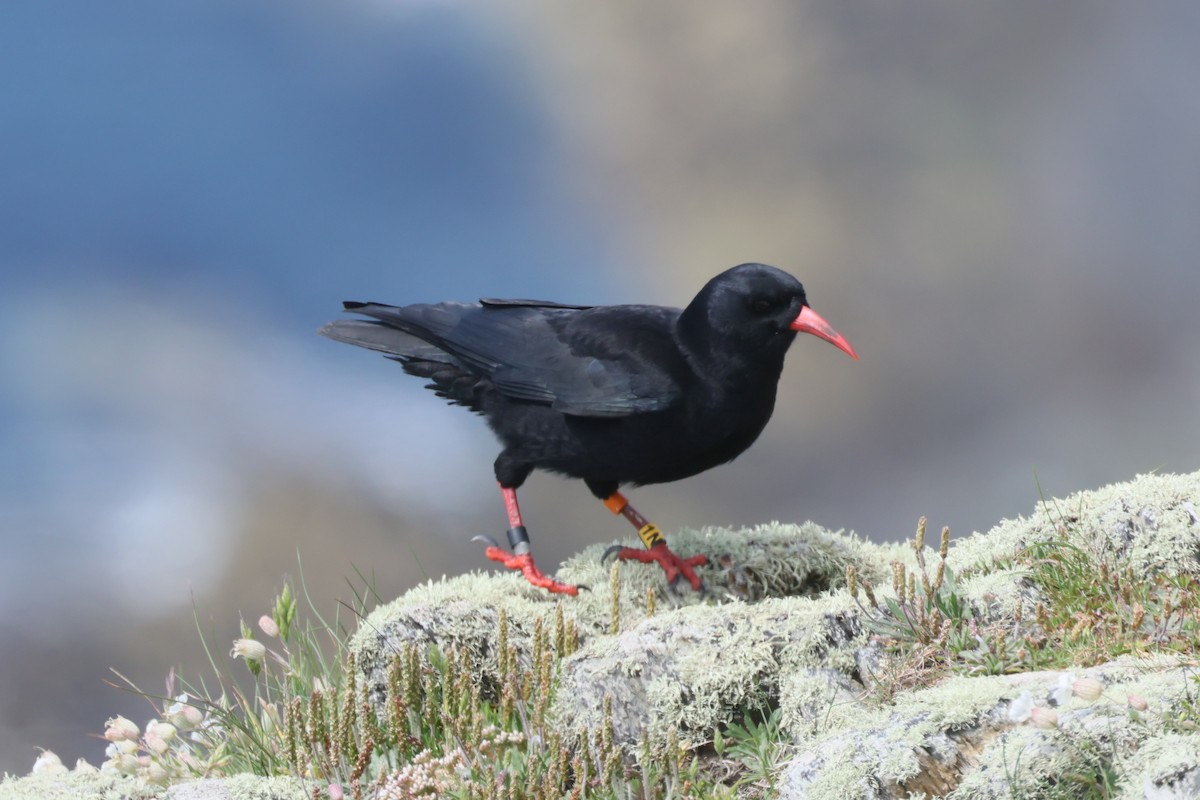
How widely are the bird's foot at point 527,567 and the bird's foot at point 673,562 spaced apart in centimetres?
39

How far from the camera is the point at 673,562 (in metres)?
6.09

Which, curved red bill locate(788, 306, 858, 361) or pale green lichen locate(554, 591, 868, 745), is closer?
pale green lichen locate(554, 591, 868, 745)

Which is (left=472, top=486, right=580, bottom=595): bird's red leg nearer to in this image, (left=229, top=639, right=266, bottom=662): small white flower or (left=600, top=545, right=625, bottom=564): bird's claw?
(left=600, top=545, right=625, bottom=564): bird's claw

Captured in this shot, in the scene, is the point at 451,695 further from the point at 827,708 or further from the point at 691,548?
the point at 691,548

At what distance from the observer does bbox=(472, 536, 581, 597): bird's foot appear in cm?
613

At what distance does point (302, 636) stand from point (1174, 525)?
3.94 metres

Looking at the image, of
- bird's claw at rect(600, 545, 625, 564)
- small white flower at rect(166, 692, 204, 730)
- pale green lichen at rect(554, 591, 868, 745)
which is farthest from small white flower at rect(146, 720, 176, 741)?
bird's claw at rect(600, 545, 625, 564)

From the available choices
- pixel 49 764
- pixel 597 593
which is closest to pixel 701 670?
pixel 597 593

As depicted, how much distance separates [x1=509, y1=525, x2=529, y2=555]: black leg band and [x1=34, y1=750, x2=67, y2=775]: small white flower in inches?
98.3

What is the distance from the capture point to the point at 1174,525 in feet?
17.0

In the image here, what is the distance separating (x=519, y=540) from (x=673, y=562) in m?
0.95

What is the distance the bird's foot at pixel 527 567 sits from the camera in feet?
20.1

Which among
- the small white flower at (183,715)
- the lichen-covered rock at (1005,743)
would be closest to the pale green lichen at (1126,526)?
the lichen-covered rock at (1005,743)

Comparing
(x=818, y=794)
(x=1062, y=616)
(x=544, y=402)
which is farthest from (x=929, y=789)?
(x=544, y=402)
